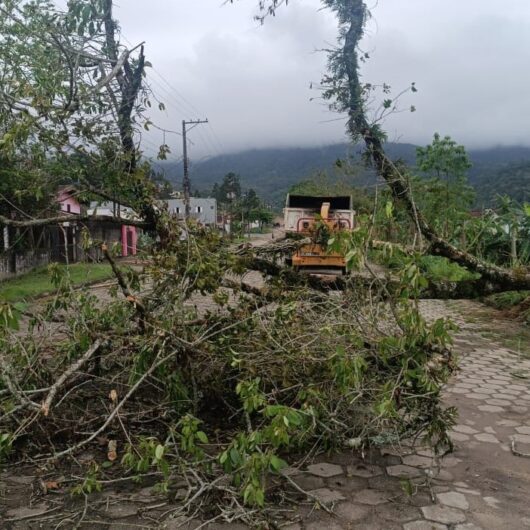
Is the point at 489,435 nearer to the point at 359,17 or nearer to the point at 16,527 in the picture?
the point at 16,527

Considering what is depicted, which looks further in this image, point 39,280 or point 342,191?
point 39,280

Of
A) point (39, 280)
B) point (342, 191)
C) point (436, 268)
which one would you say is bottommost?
point (39, 280)

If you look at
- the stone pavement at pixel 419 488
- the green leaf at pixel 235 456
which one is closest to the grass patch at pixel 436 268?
the stone pavement at pixel 419 488

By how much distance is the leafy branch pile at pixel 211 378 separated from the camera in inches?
117

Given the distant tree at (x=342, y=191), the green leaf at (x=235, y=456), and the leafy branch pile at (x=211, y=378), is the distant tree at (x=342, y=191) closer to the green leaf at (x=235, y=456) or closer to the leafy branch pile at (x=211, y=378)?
the leafy branch pile at (x=211, y=378)

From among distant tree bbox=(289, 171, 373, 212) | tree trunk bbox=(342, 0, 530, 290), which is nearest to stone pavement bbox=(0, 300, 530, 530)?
tree trunk bbox=(342, 0, 530, 290)

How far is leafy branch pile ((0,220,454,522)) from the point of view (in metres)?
2.96

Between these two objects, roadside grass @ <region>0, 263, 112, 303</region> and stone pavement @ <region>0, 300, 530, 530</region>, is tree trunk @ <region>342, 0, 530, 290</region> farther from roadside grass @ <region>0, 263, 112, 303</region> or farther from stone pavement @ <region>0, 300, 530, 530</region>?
roadside grass @ <region>0, 263, 112, 303</region>

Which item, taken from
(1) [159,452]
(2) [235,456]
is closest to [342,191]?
(2) [235,456]

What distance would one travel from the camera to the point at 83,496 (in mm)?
3074

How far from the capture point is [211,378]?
3.88 meters

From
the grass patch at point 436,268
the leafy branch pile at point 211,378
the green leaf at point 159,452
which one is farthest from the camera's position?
the grass patch at point 436,268

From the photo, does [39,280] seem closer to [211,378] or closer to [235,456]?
[211,378]

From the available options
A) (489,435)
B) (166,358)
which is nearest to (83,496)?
(166,358)
